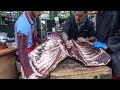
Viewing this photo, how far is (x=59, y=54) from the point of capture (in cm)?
186

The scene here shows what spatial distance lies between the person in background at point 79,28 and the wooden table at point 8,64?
1.79ft

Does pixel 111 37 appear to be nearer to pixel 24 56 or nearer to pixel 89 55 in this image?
pixel 89 55

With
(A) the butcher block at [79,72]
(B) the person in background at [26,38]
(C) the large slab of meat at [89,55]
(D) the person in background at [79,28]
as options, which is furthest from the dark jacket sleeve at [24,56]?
(D) the person in background at [79,28]

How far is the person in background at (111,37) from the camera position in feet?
6.10

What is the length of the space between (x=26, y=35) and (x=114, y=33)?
642 mm

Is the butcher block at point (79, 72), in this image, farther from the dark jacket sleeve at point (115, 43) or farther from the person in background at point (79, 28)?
the person in background at point (79, 28)

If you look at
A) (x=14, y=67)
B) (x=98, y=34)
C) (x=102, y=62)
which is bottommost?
(x=14, y=67)

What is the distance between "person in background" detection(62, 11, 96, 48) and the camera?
7.50 ft

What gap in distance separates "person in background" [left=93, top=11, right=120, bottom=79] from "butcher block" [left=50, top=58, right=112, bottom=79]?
3.6 inches

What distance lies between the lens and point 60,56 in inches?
72.6

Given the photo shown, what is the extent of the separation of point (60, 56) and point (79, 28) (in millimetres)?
558
